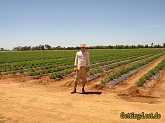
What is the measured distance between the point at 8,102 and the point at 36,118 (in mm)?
2066

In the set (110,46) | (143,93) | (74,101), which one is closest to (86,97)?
(74,101)

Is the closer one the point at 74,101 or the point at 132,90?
the point at 74,101

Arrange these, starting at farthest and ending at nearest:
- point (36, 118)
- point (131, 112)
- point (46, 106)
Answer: point (46, 106) → point (131, 112) → point (36, 118)

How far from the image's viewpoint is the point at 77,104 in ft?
23.7

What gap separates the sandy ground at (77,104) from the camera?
584 cm

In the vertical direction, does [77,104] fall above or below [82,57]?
below

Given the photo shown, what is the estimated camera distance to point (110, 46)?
395 ft

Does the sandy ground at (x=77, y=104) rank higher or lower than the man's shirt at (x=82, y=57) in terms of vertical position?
lower

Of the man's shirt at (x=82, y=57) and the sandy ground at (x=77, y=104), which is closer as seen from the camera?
the sandy ground at (x=77, y=104)

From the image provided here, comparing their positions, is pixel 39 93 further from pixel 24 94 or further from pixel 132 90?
pixel 132 90

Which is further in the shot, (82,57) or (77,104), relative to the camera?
(82,57)

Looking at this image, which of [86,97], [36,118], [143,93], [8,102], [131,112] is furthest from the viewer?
[143,93]

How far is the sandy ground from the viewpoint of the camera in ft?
19.1

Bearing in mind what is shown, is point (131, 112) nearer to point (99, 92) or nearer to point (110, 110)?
point (110, 110)
